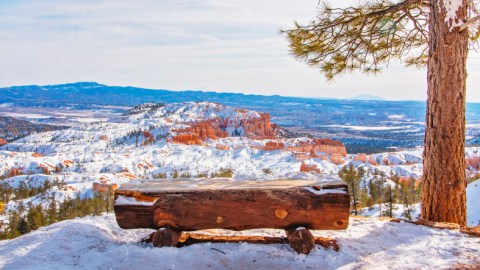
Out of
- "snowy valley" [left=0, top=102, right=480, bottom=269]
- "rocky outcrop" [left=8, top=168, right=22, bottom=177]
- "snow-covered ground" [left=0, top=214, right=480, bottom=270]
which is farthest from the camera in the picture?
"rocky outcrop" [left=8, top=168, right=22, bottom=177]

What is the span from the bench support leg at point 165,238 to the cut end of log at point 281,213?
1.35 meters

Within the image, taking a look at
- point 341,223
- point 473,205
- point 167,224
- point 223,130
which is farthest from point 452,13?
point 223,130

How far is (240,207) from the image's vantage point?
5043 millimetres

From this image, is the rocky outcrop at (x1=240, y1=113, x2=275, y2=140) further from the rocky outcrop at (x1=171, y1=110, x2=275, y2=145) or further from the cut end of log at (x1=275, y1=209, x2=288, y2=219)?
the cut end of log at (x1=275, y1=209, x2=288, y2=219)

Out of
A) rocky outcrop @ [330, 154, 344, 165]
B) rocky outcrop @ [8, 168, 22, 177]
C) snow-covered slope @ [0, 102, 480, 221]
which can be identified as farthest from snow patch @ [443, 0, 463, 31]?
rocky outcrop @ [8, 168, 22, 177]

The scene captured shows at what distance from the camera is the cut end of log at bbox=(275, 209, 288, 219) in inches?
199

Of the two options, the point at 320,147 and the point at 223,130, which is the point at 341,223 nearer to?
the point at 320,147

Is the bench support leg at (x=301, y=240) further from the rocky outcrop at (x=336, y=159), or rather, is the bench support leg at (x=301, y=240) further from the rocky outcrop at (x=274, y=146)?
the rocky outcrop at (x=274, y=146)

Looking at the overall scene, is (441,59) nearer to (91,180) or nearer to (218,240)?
(218,240)

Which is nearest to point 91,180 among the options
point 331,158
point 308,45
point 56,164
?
point 56,164

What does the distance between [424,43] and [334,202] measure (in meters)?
5.84

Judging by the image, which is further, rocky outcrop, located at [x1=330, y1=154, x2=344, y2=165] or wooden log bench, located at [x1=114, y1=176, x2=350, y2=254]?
rocky outcrop, located at [x1=330, y1=154, x2=344, y2=165]

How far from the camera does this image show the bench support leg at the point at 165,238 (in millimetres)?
5117

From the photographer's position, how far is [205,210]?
16.6 feet
